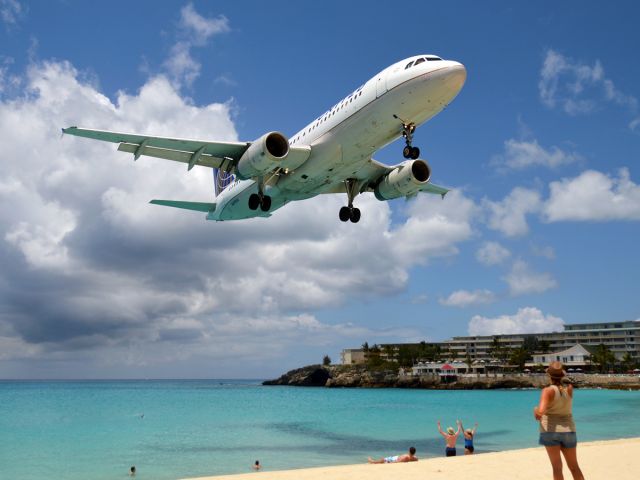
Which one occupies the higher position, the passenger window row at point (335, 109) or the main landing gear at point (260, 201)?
the passenger window row at point (335, 109)

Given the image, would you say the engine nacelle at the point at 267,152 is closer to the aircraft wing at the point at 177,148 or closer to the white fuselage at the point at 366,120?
the white fuselage at the point at 366,120

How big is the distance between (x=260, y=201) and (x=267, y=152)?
413 centimetres

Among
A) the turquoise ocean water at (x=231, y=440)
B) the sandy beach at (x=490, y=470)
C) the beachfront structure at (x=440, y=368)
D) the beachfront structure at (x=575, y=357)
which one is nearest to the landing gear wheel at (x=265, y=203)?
the turquoise ocean water at (x=231, y=440)

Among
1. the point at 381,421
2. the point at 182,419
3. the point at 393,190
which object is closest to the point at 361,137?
the point at 393,190

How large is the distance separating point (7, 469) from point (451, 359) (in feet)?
500

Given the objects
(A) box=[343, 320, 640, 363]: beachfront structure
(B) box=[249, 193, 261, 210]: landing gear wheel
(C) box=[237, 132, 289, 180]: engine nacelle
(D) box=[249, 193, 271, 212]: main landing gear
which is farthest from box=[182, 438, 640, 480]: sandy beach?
(A) box=[343, 320, 640, 363]: beachfront structure

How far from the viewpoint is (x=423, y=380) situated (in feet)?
485

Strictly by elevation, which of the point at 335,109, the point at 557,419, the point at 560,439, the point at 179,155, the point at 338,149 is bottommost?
the point at 560,439

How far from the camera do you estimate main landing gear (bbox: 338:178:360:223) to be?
32.2 metres

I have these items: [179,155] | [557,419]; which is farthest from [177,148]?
[557,419]

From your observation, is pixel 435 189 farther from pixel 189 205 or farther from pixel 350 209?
pixel 189 205

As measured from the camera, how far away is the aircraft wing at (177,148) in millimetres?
25609

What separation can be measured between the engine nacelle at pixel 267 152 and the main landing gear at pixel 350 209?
7.44 meters

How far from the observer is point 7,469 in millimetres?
32156
